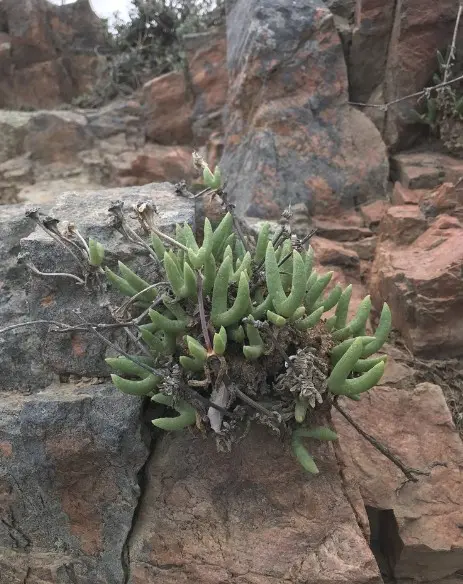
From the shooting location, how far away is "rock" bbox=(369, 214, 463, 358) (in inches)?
140

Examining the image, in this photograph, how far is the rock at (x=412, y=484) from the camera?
2859 mm

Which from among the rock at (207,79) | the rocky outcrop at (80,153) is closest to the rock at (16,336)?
the rocky outcrop at (80,153)

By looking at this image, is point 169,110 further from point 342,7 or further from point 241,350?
point 241,350

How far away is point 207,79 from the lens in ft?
24.5

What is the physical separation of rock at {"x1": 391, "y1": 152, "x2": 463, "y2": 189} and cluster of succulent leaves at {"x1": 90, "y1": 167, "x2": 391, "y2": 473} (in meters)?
2.33

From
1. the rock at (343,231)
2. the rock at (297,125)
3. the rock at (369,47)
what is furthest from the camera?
the rock at (369,47)

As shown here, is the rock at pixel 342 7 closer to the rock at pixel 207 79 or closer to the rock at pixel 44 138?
the rock at pixel 207 79

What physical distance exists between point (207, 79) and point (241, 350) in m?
5.69

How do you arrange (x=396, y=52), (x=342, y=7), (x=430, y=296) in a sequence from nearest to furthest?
1. (x=430, y=296)
2. (x=396, y=52)
3. (x=342, y=7)

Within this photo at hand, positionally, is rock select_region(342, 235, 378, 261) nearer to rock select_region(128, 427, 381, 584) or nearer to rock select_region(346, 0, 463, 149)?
rock select_region(346, 0, 463, 149)

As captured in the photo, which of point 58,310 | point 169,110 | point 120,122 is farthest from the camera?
point 120,122

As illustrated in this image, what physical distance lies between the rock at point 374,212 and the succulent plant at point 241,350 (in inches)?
84.9

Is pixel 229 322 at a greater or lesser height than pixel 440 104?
lesser

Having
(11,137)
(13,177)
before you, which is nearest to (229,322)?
(13,177)
